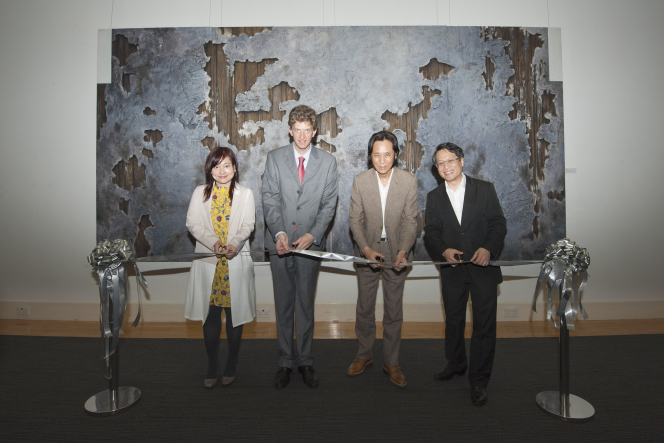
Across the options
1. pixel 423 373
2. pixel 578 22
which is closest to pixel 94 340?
pixel 423 373

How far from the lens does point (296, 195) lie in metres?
2.88

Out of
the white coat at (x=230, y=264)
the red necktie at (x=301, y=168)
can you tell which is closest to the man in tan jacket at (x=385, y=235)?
the red necktie at (x=301, y=168)

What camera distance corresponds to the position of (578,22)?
13.3 feet

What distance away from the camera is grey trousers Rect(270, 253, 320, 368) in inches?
111

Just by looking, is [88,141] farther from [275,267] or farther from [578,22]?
[578,22]

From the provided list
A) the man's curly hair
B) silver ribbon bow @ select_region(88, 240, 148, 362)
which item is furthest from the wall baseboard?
the man's curly hair

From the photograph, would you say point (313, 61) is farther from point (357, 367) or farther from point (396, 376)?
point (396, 376)

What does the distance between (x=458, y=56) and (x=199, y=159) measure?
2.87 m

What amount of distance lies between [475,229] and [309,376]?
158 centimetres

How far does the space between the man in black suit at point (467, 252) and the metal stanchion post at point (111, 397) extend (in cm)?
217

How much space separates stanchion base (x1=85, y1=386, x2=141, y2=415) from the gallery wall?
1599mm

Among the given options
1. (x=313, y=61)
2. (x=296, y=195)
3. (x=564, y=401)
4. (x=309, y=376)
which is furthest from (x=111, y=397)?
(x=313, y=61)

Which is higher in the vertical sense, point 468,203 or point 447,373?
point 468,203

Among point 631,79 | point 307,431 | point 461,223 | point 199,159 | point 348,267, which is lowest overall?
point 307,431
